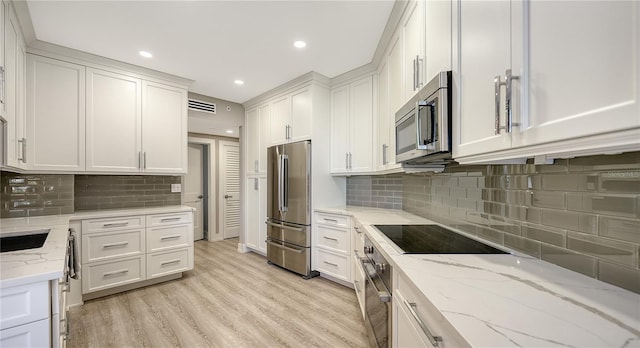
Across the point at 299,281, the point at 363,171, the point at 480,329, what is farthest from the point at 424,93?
the point at 299,281

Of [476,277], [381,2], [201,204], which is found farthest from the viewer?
[201,204]

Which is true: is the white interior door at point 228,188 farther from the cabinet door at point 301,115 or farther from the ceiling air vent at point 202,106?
the cabinet door at point 301,115

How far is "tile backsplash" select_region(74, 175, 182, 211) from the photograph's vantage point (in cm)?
285

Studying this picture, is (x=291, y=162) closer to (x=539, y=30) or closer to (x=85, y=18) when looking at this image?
(x=85, y=18)

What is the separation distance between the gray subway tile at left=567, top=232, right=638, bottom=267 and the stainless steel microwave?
54cm

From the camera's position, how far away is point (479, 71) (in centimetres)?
96

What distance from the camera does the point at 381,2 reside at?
1.88m

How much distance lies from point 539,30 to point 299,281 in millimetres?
2961

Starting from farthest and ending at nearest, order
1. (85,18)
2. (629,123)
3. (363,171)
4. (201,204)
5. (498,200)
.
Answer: (201,204) < (363,171) < (85,18) < (498,200) < (629,123)

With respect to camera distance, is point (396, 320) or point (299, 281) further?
point (299, 281)

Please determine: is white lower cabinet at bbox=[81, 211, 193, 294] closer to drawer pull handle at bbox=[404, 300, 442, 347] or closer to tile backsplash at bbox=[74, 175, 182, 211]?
tile backsplash at bbox=[74, 175, 182, 211]

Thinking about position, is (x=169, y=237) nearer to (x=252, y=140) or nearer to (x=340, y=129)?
(x=252, y=140)

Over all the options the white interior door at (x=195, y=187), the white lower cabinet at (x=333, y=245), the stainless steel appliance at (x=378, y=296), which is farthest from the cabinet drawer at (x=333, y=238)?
the white interior door at (x=195, y=187)

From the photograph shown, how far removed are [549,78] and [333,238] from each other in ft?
8.04
